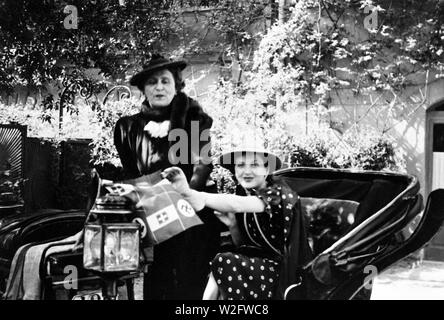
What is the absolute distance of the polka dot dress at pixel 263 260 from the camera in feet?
Result: 8.82

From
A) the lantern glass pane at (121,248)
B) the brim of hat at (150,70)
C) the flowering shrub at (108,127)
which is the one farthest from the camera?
the flowering shrub at (108,127)

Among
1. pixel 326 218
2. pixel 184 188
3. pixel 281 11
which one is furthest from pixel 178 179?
pixel 281 11

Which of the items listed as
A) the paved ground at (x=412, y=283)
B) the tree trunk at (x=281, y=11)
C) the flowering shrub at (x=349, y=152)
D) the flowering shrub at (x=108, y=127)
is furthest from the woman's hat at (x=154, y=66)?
the paved ground at (x=412, y=283)

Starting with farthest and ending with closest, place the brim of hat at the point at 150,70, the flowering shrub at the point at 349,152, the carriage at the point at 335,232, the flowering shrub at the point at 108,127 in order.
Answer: the flowering shrub at the point at 349,152 → the flowering shrub at the point at 108,127 → the brim of hat at the point at 150,70 → the carriage at the point at 335,232

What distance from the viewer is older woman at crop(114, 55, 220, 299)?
9.25 feet

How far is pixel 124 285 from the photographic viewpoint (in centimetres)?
272

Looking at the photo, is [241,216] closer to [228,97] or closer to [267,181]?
[267,181]

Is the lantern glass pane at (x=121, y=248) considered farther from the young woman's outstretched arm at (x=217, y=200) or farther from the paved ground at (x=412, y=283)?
the paved ground at (x=412, y=283)

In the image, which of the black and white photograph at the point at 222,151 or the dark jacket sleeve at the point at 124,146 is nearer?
the black and white photograph at the point at 222,151

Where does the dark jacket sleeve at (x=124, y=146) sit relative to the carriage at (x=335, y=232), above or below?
above

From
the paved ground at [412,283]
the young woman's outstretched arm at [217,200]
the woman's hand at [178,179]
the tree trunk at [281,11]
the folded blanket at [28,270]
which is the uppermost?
the tree trunk at [281,11]

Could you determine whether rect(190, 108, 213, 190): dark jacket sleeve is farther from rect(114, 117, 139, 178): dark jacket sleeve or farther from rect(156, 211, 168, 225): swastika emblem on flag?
rect(114, 117, 139, 178): dark jacket sleeve
